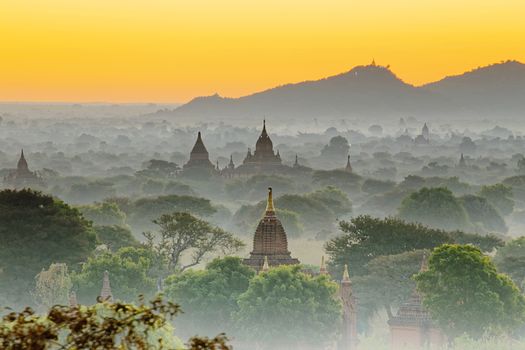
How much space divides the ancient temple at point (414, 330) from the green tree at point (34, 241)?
15.2 m

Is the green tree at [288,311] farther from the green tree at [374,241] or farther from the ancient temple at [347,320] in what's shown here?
the green tree at [374,241]

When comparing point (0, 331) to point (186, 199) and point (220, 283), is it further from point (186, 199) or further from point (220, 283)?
point (186, 199)

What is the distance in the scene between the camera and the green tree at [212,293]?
54906mm

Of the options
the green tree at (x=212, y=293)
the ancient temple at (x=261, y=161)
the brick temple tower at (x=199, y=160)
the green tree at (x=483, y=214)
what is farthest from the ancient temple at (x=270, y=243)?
the brick temple tower at (x=199, y=160)

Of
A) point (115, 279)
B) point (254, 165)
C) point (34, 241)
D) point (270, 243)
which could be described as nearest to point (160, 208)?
point (34, 241)

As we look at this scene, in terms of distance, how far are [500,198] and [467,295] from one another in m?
84.7

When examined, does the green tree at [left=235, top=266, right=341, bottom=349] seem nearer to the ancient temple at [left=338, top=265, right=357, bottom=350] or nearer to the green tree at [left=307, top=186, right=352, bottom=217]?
the ancient temple at [left=338, top=265, right=357, bottom=350]

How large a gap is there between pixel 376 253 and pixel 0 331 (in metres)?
52.0

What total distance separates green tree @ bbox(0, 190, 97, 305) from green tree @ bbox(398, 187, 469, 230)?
44781 millimetres

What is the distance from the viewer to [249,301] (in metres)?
52.6

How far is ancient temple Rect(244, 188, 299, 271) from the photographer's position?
2212 inches

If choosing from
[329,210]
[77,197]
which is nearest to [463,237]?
[329,210]

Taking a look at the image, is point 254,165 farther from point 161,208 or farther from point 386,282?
point 386,282

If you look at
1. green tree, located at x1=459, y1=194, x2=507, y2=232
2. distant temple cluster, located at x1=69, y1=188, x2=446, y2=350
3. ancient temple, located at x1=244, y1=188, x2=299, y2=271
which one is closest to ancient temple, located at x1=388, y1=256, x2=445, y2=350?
distant temple cluster, located at x1=69, y1=188, x2=446, y2=350
